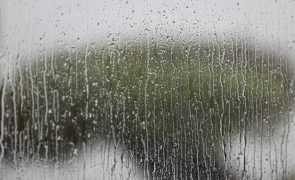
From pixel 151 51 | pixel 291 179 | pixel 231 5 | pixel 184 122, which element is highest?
pixel 231 5

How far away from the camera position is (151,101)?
85 cm

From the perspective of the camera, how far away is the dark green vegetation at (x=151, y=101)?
803 millimetres

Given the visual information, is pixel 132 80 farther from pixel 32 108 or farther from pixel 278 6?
pixel 278 6

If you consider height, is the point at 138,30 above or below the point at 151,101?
above

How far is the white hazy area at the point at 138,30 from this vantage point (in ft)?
2.67

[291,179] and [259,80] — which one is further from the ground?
[259,80]

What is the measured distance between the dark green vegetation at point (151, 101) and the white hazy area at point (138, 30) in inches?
1.0

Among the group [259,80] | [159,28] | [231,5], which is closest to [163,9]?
[159,28]

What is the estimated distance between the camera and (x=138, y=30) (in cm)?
86

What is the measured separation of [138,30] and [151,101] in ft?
0.51

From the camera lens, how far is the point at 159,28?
869 millimetres

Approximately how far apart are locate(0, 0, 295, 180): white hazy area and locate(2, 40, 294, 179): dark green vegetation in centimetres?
3

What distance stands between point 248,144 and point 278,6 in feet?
1.07

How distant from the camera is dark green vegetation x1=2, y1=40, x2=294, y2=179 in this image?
0.80 m
